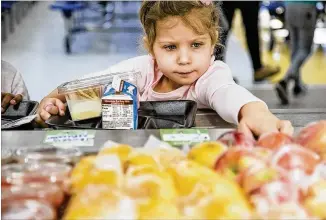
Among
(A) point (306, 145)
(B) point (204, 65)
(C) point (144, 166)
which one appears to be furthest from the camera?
(B) point (204, 65)

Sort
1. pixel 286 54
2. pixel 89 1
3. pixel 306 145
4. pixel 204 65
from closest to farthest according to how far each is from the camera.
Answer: pixel 306 145, pixel 204 65, pixel 286 54, pixel 89 1

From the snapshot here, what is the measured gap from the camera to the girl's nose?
6.70 feet

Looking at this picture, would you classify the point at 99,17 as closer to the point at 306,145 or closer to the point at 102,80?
the point at 102,80

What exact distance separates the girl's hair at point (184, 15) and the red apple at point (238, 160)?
0.94 m

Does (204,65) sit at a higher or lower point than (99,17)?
higher

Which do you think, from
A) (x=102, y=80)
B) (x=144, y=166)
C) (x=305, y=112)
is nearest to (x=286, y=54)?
(x=305, y=112)

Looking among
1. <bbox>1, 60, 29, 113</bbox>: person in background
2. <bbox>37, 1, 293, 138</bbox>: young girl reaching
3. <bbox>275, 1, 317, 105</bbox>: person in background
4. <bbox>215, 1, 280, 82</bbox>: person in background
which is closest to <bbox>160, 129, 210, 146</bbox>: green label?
<bbox>37, 1, 293, 138</bbox>: young girl reaching

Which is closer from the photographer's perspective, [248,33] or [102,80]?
[102,80]

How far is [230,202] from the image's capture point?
104 cm

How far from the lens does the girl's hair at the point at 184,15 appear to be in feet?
6.81

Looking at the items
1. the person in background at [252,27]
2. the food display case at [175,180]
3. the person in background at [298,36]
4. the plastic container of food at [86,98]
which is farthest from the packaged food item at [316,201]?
the person in background at [252,27]

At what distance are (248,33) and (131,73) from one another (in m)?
4.46

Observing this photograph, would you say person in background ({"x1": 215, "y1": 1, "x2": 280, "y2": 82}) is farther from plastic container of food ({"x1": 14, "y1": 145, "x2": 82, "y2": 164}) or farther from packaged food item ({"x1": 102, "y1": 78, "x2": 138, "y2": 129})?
plastic container of food ({"x1": 14, "y1": 145, "x2": 82, "y2": 164})

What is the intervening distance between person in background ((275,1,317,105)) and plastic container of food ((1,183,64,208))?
4.80 m
